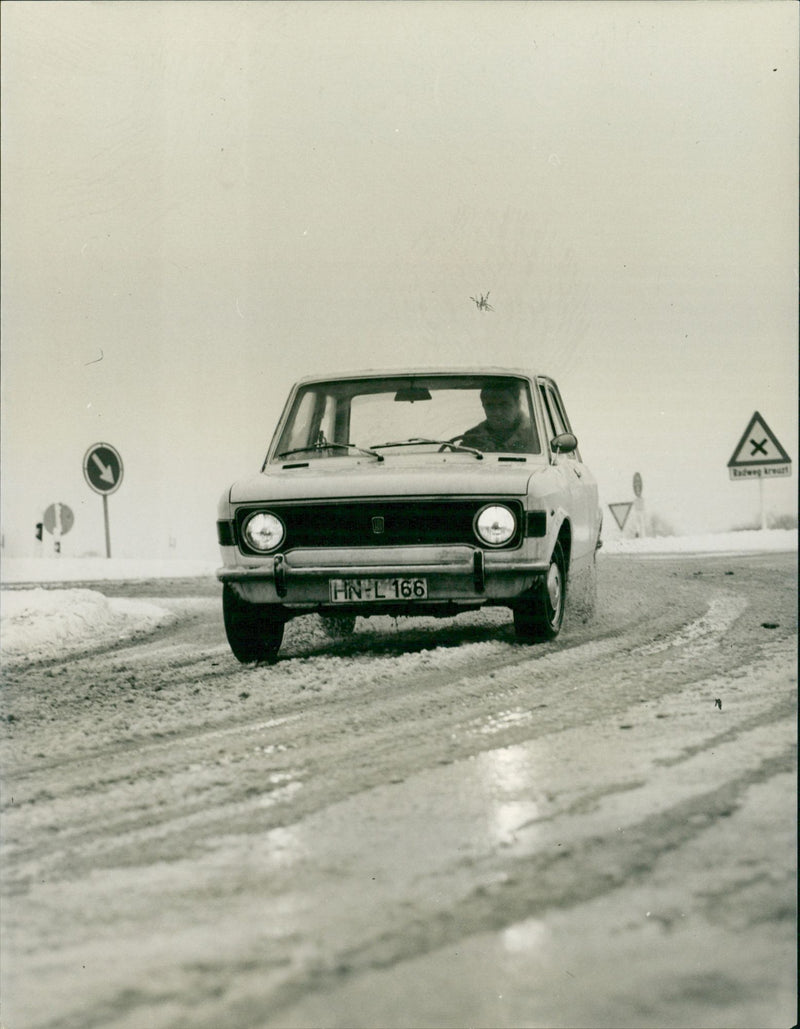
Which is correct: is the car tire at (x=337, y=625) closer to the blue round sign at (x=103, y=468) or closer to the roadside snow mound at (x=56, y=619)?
the roadside snow mound at (x=56, y=619)

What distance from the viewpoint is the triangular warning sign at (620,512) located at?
3.26 metres

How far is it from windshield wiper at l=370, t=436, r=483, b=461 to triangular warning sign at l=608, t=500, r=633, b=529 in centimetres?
60

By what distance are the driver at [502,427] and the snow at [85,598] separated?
52 centimetres

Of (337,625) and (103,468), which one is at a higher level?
(103,468)

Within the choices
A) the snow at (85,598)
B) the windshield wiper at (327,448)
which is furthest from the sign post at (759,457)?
the windshield wiper at (327,448)

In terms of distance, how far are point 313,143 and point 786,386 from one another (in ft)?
5.17

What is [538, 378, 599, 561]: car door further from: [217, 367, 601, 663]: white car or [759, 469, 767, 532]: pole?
[759, 469, 767, 532]: pole

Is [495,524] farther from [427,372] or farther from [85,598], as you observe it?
[85,598]

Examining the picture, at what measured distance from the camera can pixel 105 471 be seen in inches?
125

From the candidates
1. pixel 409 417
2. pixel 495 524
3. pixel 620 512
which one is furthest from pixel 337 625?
pixel 620 512

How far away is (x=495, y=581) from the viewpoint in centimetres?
337

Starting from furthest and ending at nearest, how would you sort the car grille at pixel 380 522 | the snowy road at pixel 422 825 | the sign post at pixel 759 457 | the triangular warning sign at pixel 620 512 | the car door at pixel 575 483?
the car grille at pixel 380 522
the car door at pixel 575 483
the triangular warning sign at pixel 620 512
the sign post at pixel 759 457
the snowy road at pixel 422 825

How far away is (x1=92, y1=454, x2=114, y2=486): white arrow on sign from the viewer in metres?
3.15

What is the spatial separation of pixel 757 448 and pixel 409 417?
1154mm
